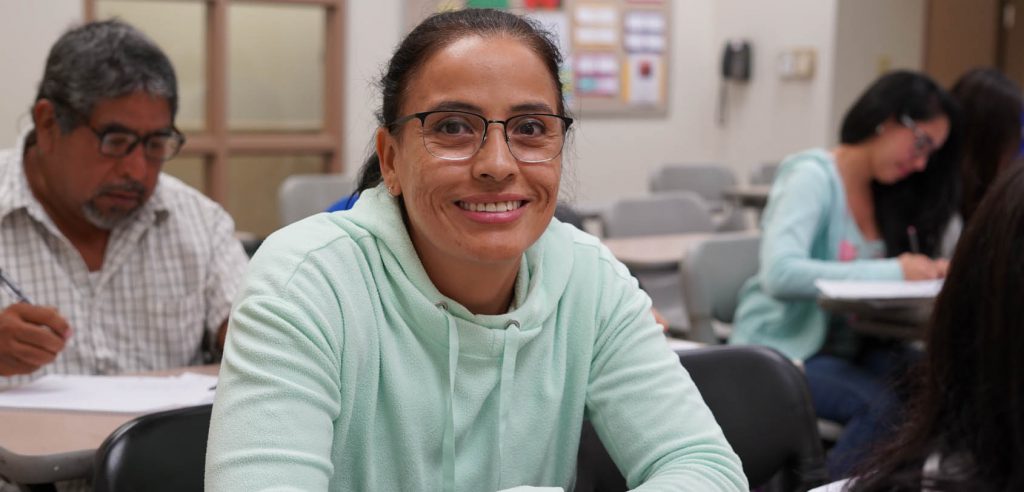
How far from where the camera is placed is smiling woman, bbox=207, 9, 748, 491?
51.2 inches

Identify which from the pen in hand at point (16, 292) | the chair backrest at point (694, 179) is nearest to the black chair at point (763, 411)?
the pen in hand at point (16, 292)

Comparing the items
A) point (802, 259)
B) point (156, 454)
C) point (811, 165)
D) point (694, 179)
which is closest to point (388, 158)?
point (156, 454)

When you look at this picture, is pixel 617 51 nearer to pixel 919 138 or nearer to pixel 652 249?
pixel 652 249

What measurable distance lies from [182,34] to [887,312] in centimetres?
389

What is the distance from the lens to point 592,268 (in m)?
1.54

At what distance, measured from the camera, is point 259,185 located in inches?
234

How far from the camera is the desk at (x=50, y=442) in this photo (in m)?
1.63

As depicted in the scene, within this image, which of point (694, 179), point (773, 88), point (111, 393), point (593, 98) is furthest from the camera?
point (773, 88)

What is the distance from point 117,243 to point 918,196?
7.09 ft

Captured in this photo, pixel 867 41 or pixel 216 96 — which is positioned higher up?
pixel 867 41

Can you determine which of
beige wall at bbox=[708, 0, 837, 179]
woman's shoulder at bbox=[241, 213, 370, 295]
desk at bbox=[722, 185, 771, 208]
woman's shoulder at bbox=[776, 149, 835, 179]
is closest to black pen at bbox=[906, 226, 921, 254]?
woman's shoulder at bbox=[776, 149, 835, 179]

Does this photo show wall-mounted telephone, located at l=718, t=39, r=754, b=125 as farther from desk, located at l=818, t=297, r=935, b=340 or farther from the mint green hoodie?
the mint green hoodie

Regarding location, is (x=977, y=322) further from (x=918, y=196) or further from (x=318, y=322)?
(x=918, y=196)

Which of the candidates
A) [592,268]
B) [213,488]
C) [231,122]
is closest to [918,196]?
[592,268]
